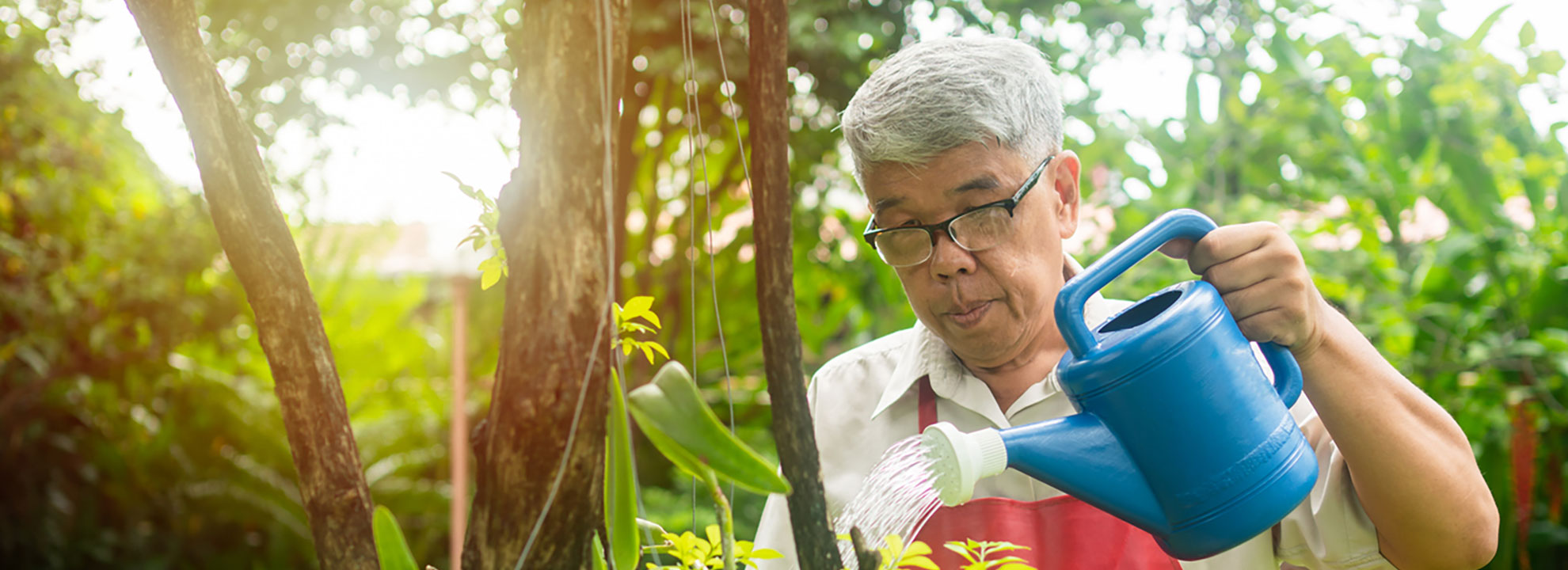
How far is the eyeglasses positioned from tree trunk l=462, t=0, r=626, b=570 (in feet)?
1.62

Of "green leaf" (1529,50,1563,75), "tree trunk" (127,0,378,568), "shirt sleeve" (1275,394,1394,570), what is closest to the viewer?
"tree trunk" (127,0,378,568)

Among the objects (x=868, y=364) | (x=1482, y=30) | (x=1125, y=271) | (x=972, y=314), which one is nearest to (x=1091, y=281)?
(x=1125, y=271)

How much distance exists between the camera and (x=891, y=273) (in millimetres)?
2416

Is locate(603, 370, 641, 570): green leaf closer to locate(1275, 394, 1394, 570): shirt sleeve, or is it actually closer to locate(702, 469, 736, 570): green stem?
locate(702, 469, 736, 570): green stem

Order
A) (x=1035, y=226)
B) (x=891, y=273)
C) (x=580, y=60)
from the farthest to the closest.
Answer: (x=891, y=273) < (x=1035, y=226) < (x=580, y=60)

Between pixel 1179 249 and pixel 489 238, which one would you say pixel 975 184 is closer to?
pixel 1179 249

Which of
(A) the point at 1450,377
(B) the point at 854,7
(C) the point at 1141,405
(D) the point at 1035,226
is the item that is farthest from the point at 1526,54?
(C) the point at 1141,405

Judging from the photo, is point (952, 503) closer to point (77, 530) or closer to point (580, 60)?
point (580, 60)

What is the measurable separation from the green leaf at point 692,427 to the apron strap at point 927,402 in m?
0.65

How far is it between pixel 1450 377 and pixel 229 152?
2.52 meters

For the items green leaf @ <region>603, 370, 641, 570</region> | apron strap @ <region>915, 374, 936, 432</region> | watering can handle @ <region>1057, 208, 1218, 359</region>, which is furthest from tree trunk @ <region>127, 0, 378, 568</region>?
apron strap @ <region>915, 374, 936, 432</region>

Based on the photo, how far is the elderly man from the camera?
2.29 ft

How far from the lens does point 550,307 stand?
1.55ft

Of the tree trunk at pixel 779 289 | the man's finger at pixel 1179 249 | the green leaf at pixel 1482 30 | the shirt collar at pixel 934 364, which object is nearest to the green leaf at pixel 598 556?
the tree trunk at pixel 779 289
